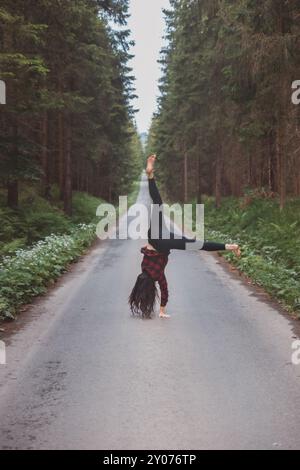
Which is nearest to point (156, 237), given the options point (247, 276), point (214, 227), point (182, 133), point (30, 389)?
point (30, 389)

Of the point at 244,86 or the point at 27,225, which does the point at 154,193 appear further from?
the point at 244,86

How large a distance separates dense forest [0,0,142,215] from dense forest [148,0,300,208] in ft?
16.3

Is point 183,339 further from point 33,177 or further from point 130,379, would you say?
point 33,177

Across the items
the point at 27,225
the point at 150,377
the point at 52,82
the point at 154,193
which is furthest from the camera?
the point at 52,82

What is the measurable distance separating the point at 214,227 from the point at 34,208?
864 cm

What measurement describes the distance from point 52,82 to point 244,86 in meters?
9.22

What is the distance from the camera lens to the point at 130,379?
5.71 m

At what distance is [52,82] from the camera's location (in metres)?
22.9

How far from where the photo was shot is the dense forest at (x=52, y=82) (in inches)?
602

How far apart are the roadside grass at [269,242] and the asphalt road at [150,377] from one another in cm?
77

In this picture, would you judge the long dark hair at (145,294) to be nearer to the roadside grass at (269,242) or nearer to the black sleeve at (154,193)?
the black sleeve at (154,193)

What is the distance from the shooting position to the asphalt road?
4.41 meters

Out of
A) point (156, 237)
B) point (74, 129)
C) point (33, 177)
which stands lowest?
point (156, 237)

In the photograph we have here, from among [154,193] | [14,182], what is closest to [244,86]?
[14,182]
